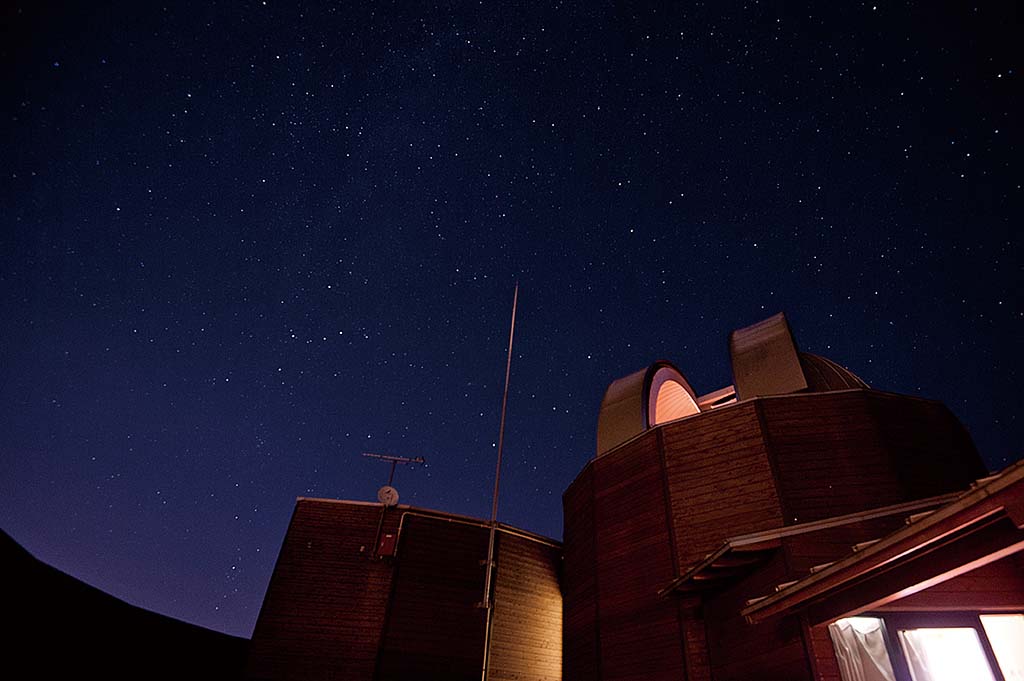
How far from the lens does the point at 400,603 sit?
1223 centimetres

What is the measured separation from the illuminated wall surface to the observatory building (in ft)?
0.13

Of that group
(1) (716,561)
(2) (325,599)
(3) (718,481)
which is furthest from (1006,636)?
(2) (325,599)

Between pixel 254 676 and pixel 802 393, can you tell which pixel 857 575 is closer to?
pixel 802 393

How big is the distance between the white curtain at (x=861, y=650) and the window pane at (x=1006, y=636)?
1213mm

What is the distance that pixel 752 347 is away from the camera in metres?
12.1

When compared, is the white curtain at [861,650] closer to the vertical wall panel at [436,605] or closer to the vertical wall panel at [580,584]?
the vertical wall panel at [580,584]

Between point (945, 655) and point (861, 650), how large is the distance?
35.3 inches

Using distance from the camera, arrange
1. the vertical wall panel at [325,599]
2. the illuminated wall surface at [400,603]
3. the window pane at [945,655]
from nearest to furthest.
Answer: the window pane at [945,655] → the vertical wall panel at [325,599] → the illuminated wall surface at [400,603]

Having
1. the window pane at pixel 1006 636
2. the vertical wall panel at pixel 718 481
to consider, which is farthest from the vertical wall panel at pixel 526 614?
the window pane at pixel 1006 636

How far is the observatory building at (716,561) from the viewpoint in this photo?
6.14m

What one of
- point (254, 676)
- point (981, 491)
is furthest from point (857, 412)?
point (254, 676)

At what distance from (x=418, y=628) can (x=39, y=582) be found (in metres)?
7.80

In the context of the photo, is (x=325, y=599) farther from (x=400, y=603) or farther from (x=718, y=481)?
(x=718, y=481)

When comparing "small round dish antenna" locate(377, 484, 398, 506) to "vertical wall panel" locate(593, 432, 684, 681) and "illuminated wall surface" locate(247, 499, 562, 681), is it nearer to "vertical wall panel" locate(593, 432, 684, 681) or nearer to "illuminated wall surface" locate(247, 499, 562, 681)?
→ "illuminated wall surface" locate(247, 499, 562, 681)
